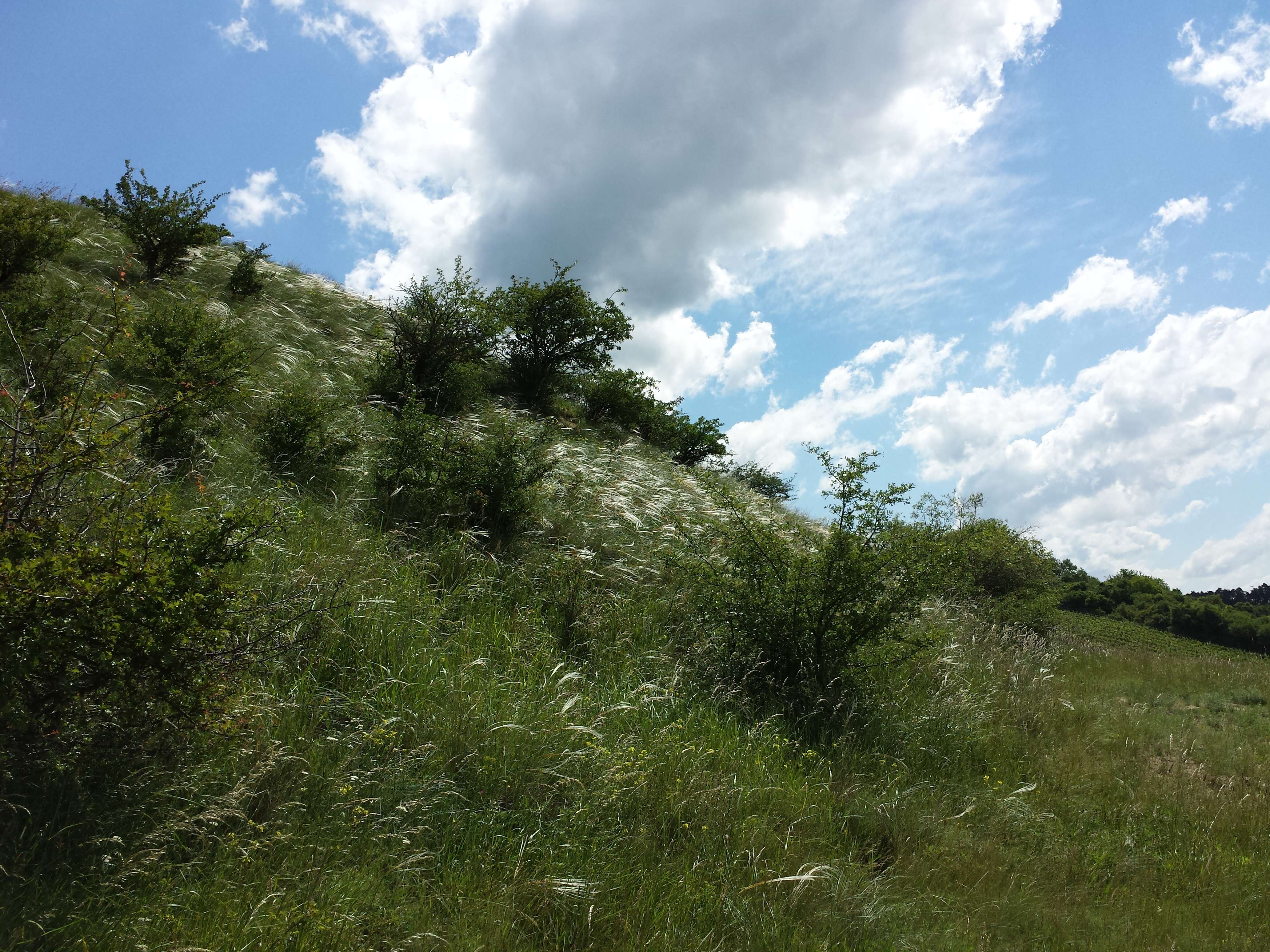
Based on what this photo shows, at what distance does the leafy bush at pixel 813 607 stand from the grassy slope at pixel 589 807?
0.38 meters

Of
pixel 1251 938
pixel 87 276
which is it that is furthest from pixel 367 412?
pixel 1251 938

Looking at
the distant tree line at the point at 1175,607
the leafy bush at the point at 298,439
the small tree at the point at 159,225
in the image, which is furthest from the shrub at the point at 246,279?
the distant tree line at the point at 1175,607

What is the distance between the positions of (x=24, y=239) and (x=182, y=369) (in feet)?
8.60

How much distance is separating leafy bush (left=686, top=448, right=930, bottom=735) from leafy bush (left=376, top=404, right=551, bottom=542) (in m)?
1.92

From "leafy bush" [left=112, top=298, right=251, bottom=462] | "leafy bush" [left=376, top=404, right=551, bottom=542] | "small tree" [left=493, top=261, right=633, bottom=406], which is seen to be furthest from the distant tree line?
"leafy bush" [left=112, top=298, right=251, bottom=462]

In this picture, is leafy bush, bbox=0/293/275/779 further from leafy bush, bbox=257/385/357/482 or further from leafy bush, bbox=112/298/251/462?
leafy bush, bbox=257/385/357/482

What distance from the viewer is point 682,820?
11.3 ft

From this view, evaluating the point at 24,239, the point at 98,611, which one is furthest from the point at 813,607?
the point at 24,239

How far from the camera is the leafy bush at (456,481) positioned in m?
6.33

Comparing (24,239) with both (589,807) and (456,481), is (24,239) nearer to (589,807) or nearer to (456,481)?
(456,481)

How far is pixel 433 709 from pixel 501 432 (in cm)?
388

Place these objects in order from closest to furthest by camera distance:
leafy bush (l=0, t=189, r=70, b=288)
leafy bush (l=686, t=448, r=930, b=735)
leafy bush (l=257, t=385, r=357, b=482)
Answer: leafy bush (l=686, t=448, r=930, b=735), leafy bush (l=257, t=385, r=357, b=482), leafy bush (l=0, t=189, r=70, b=288)

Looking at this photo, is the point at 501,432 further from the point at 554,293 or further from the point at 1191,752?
the point at 1191,752

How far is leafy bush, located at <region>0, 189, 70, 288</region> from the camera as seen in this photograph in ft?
22.6
